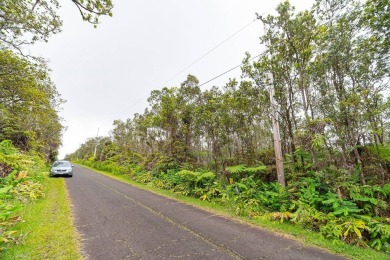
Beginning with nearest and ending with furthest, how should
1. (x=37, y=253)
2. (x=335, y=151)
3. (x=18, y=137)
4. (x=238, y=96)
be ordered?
(x=37, y=253) → (x=335, y=151) → (x=238, y=96) → (x=18, y=137)

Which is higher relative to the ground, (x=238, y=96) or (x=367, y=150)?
(x=238, y=96)

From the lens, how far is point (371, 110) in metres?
6.70

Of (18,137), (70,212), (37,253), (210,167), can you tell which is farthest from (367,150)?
(18,137)

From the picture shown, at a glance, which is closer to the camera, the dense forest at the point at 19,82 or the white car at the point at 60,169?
the dense forest at the point at 19,82

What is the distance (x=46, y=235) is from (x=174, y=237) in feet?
9.70

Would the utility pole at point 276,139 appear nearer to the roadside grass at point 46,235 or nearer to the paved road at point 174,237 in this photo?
the paved road at point 174,237

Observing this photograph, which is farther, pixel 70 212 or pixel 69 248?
pixel 70 212

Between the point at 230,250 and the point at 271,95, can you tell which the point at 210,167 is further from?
the point at 230,250

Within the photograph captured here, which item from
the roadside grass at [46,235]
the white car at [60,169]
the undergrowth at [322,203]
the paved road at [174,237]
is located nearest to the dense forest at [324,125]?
the undergrowth at [322,203]

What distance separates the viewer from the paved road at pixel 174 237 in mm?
3877

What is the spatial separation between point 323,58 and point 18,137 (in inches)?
732

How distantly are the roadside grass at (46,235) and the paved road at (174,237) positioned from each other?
0.28 meters

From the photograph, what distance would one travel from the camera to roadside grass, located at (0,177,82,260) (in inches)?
146

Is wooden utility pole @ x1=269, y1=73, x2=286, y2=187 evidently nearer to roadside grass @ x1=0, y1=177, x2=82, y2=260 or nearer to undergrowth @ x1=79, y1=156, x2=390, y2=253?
undergrowth @ x1=79, y1=156, x2=390, y2=253
